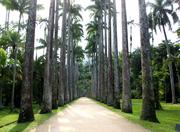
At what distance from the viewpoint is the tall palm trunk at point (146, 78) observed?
13.5 metres

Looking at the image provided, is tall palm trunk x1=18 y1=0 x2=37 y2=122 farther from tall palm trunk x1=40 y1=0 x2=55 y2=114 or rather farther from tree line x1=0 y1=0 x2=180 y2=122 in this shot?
tall palm trunk x1=40 y1=0 x2=55 y2=114

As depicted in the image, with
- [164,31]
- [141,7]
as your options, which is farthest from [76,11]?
[141,7]

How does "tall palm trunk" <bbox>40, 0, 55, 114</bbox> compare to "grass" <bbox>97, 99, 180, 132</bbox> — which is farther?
"tall palm trunk" <bbox>40, 0, 55, 114</bbox>

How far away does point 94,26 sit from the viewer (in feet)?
170

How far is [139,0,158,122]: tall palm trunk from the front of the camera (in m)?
13.5

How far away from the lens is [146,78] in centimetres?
1388

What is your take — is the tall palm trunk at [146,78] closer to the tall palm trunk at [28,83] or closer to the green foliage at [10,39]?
the tall palm trunk at [28,83]

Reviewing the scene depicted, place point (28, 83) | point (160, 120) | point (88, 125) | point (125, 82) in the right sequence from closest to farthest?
point (88, 125)
point (28, 83)
point (160, 120)
point (125, 82)

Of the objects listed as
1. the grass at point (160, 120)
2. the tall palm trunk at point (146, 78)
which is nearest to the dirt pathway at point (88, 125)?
the grass at point (160, 120)

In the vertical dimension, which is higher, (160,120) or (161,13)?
(161,13)

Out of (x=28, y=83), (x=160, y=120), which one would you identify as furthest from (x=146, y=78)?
(x=28, y=83)

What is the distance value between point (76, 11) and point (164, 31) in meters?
16.4

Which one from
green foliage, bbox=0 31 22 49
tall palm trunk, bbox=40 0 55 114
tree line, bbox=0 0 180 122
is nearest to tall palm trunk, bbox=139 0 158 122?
tree line, bbox=0 0 180 122

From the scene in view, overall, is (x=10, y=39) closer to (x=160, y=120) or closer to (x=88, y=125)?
(x=160, y=120)
